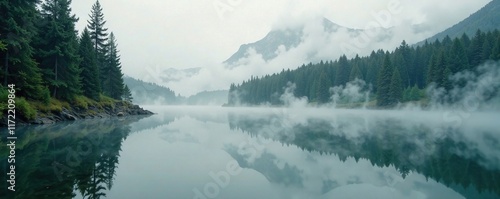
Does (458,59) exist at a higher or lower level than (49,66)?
higher

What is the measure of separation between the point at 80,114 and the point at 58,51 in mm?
10508

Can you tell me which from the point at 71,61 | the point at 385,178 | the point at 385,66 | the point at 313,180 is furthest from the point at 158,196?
the point at 385,66

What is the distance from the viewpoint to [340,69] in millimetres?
120938

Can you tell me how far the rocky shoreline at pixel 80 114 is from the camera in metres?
32.1

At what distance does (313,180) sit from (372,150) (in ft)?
26.8

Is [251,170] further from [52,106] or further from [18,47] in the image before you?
[52,106]

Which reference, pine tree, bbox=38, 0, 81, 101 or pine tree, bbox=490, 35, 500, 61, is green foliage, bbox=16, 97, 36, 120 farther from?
pine tree, bbox=490, 35, 500, 61

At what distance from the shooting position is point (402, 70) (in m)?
99.6

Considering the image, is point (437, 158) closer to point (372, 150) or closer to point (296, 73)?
point (372, 150)

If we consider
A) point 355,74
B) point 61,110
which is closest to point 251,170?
point 61,110

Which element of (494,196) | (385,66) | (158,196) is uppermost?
(385,66)

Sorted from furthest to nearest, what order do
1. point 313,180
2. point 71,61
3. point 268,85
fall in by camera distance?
point 268,85
point 71,61
point 313,180

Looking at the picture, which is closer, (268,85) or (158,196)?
(158,196)

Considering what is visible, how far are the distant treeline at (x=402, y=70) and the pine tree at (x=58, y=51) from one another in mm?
80583
